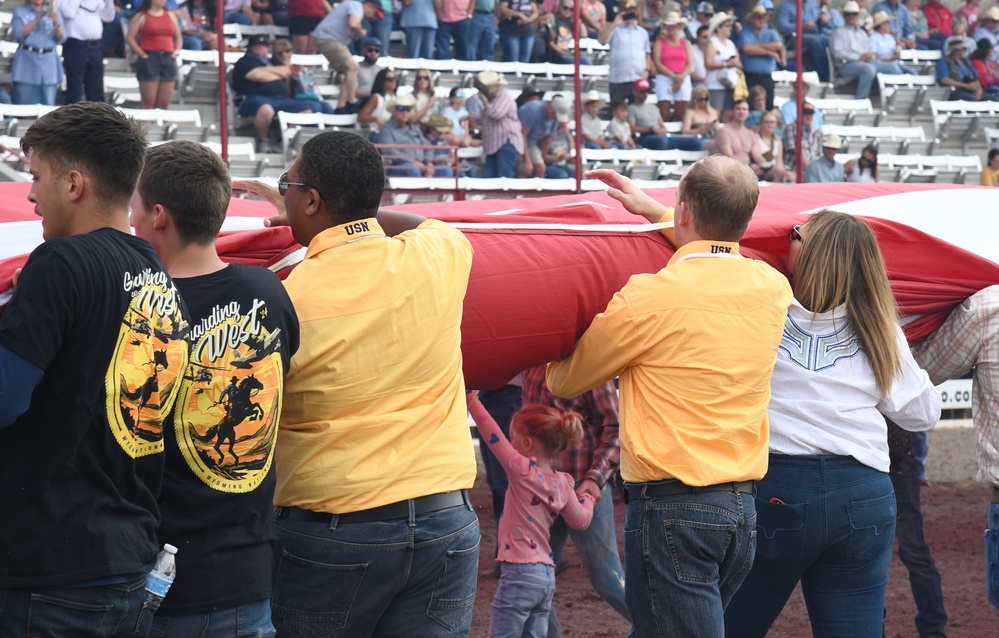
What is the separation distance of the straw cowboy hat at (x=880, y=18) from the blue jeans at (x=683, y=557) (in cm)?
1373

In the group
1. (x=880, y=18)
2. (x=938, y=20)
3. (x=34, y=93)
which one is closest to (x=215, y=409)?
(x=34, y=93)

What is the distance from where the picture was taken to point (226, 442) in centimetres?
204

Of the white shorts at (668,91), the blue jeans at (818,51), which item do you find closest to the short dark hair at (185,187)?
the white shorts at (668,91)

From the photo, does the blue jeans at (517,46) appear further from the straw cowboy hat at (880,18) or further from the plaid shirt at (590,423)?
the plaid shirt at (590,423)

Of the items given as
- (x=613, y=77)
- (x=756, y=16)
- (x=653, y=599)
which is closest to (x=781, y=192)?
(x=653, y=599)

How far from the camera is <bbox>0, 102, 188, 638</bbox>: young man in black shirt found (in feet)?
5.72

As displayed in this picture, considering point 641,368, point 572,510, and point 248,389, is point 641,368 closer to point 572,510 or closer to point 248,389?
point 248,389

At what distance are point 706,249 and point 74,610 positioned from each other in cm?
152

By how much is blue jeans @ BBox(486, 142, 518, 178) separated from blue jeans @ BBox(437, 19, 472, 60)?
6.41 feet

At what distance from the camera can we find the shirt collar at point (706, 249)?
2.61 meters

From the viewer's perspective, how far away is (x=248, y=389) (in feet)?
6.76

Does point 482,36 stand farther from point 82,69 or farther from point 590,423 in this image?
point 590,423

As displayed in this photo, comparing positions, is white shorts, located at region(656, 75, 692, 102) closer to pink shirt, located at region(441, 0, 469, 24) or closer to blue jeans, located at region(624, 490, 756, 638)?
pink shirt, located at region(441, 0, 469, 24)

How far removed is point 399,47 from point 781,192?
8.80 m
